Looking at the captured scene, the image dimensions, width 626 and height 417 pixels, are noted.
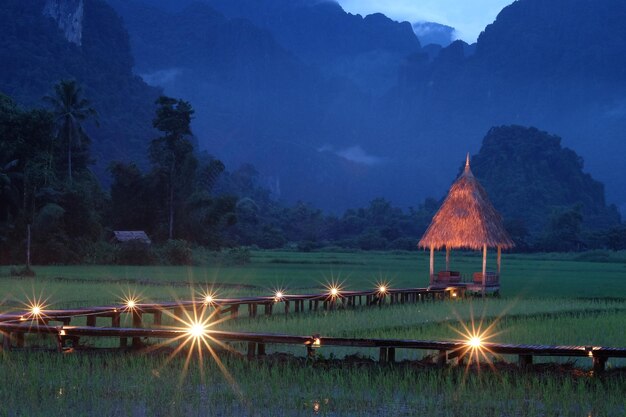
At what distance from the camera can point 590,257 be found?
172ft

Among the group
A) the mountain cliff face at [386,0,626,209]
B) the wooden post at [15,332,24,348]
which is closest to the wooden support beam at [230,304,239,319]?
the wooden post at [15,332,24,348]

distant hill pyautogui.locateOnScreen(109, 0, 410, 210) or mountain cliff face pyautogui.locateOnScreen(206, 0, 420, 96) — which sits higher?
mountain cliff face pyautogui.locateOnScreen(206, 0, 420, 96)

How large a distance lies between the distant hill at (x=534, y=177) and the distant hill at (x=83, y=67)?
4271 centimetres

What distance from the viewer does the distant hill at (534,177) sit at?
296 feet

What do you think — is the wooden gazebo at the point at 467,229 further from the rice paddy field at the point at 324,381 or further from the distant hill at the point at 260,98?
the distant hill at the point at 260,98

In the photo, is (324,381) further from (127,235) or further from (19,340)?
(127,235)

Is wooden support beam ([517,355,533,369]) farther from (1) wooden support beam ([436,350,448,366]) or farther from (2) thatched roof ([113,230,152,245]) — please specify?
(2) thatched roof ([113,230,152,245])

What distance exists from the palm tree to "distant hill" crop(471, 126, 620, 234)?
184ft

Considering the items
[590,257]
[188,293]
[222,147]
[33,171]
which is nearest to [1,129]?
[33,171]

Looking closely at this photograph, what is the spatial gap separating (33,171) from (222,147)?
99.8 meters

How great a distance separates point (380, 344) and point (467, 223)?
15330 mm

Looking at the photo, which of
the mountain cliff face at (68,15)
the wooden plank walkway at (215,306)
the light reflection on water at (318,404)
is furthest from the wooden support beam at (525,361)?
the mountain cliff face at (68,15)

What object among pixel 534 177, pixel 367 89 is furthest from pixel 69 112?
pixel 367 89

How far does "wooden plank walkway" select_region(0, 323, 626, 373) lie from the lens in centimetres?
809
